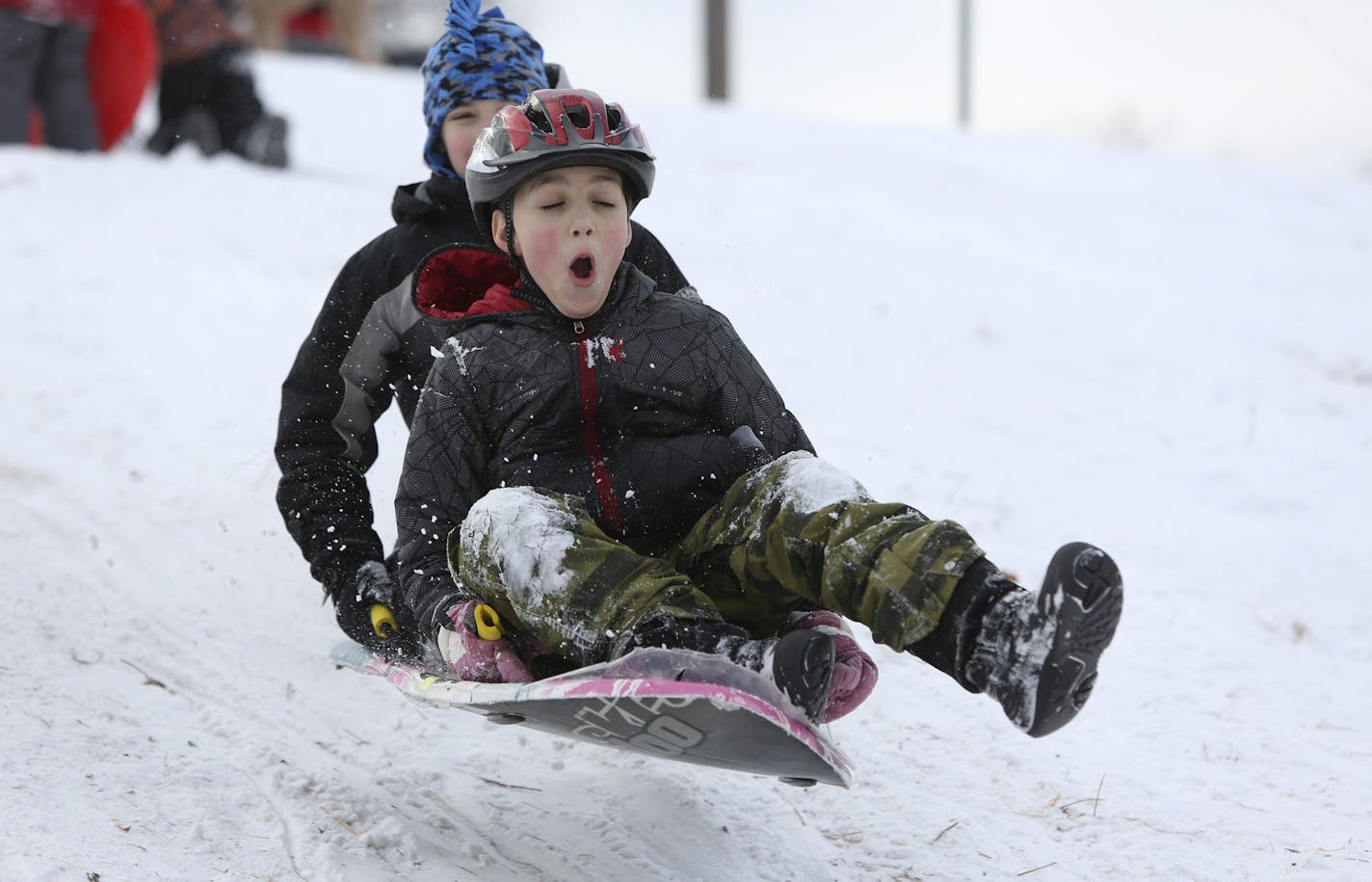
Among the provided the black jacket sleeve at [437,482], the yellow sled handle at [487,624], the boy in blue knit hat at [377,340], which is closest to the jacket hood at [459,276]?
the boy in blue knit hat at [377,340]

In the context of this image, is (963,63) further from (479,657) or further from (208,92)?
(479,657)

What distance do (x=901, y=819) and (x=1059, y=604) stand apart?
46.8 inches

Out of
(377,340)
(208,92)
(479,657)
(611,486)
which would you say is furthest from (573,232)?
(208,92)

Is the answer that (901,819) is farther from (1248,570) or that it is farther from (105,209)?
(105,209)

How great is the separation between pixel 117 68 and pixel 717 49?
6386 mm

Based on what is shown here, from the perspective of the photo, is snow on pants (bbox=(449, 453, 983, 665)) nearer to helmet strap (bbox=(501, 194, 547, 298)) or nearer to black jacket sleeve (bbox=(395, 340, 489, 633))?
black jacket sleeve (bbox=(395, 340, 489, 633))

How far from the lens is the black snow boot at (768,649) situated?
2.09 meters

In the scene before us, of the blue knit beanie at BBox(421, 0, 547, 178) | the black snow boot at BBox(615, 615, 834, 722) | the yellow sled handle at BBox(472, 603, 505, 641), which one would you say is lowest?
the yellow sled handle at BBox(472, 603, 505, 641)

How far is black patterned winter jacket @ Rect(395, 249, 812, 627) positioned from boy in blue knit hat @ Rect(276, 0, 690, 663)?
0.37 m

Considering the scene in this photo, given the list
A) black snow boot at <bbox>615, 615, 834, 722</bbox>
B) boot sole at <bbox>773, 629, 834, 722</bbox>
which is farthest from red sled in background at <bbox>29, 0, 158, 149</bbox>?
boot sole at <bbox>773, 629, 834, 722</bbox>

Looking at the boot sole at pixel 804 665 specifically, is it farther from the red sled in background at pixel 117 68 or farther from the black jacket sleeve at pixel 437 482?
the red sled in background at pixel 117 68

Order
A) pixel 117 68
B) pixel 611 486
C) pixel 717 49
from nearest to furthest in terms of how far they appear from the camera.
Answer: pixel 611 486 → pixel 117 68 → pixel 717 49

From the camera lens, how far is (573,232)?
8.71 feet

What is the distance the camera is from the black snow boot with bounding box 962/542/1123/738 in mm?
1991
